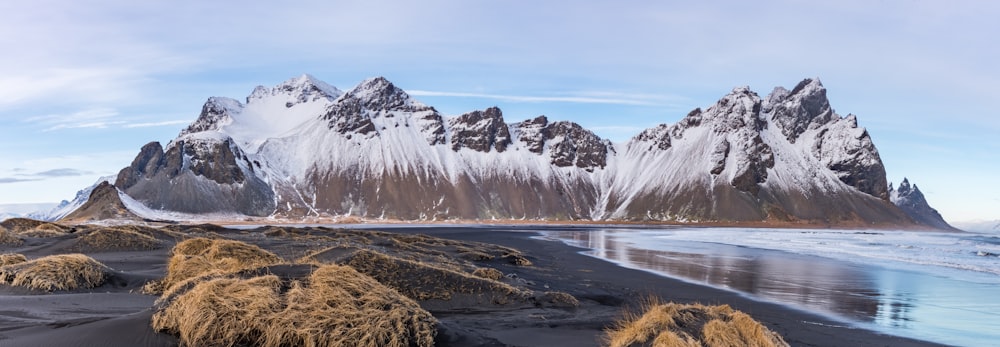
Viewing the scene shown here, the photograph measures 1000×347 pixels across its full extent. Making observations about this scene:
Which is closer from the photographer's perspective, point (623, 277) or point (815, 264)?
point (623, 277)

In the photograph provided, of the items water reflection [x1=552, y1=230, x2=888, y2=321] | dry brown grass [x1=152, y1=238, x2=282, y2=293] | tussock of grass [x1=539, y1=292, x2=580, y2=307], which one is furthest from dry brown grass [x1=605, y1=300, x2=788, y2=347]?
water reflection [x1=552, y1=230, x2=888, y2=321]

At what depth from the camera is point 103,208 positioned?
474ft

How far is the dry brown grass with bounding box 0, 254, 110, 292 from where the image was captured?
13.8m

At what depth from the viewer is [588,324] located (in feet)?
41.3

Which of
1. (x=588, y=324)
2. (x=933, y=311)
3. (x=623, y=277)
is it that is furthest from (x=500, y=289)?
(x=933, y=311)

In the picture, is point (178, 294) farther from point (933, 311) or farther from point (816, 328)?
point (933, 311)

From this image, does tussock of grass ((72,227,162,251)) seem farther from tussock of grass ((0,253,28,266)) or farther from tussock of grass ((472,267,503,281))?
tussock of grass ((472,267,503,281))

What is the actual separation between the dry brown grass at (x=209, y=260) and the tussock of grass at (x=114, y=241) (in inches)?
293

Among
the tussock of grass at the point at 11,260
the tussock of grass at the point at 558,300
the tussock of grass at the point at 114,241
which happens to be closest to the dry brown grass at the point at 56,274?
the tussock of grass at the point at 11,260

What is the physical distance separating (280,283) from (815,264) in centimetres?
3365

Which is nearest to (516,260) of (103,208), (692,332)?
(692,332)

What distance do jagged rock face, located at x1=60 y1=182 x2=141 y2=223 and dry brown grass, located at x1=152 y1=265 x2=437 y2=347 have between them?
14991 cm

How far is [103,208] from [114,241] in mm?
139519

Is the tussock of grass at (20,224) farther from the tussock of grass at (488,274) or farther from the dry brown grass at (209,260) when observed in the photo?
the tussock of grass at (488,274)
